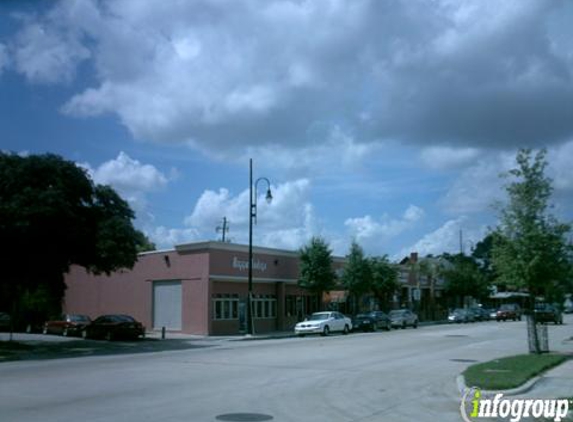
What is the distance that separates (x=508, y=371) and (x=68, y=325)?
31108 millimetres

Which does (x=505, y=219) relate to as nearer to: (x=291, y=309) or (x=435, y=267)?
(x=291, y=309)

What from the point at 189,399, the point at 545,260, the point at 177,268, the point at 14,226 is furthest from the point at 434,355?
the point at 177,268

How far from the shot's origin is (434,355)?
78.3ft

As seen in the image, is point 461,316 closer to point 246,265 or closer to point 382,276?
point 382,276

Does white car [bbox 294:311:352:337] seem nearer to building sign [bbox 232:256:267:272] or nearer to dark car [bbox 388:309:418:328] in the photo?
building sign [bbox 232:256:267:272]

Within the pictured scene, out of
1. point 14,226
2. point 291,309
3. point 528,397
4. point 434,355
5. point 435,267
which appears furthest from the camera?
point 435,267

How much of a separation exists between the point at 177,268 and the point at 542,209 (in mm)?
27284

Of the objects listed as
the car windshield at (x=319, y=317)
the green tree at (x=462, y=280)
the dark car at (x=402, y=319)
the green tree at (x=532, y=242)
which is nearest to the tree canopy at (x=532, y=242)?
the green tree at (x=532, y=242)

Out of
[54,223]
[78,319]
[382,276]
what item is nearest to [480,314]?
[382,276]

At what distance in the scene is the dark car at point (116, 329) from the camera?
120 ft

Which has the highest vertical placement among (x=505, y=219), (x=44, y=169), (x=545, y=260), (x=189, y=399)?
(x=44, y=169)

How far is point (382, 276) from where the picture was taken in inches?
2251

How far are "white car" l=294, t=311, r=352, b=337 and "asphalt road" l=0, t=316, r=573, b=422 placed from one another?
16.3 metres

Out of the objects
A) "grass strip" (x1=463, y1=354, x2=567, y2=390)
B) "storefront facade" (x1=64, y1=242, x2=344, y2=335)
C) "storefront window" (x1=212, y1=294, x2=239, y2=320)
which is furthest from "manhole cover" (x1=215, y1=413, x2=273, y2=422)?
"storefront window" (x1=212, y1=294, x2=239, y2=320)
